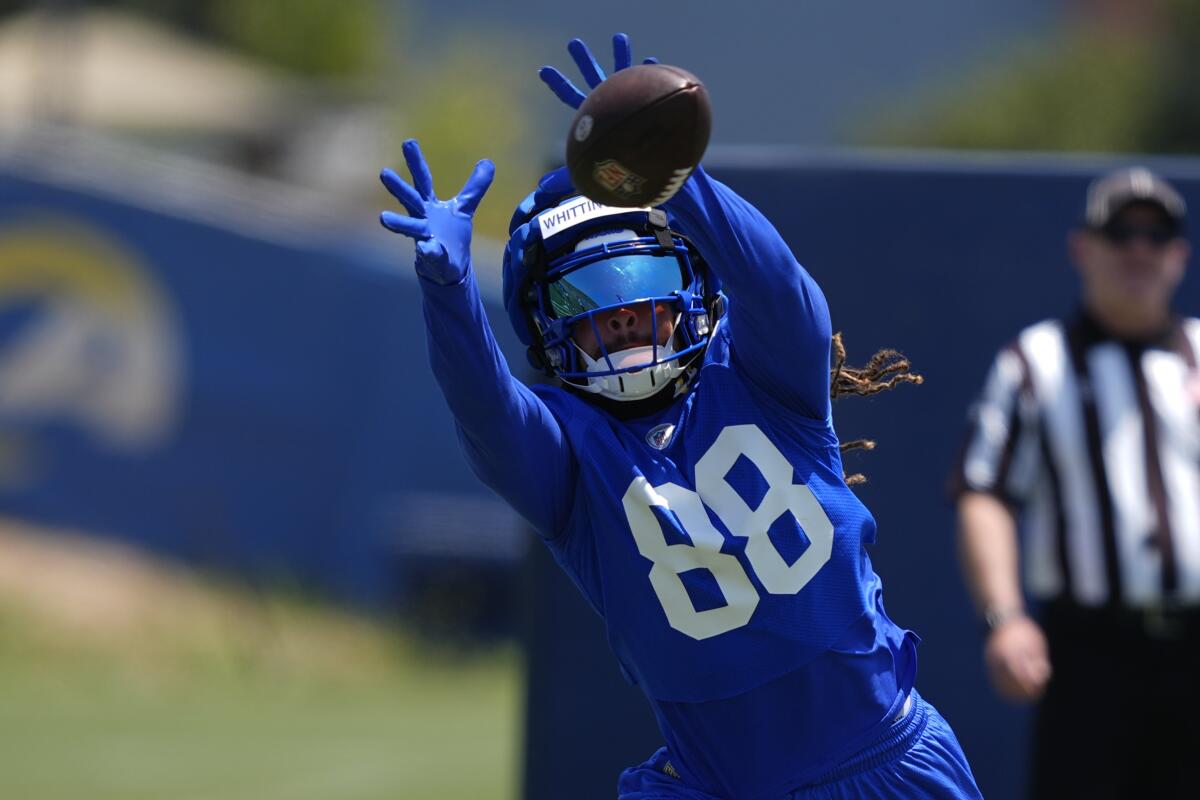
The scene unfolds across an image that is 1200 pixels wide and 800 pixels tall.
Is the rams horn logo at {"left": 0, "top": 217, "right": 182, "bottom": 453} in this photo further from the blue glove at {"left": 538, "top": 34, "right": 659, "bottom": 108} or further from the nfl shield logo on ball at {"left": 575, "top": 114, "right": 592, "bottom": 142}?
the nfl shield logo on ball at {"left": 575, "top": 114, "right": 592, "bottom": 142}

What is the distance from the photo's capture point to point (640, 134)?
251 cm

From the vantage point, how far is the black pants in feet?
14.1

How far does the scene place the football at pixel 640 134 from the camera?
252 centimetres

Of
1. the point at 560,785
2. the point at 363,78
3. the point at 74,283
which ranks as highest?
the point at 363,78

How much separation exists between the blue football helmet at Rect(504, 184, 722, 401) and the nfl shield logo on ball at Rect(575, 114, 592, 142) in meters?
0.24

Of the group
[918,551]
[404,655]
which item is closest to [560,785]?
[918,551]

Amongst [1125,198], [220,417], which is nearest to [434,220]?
[1125,198]

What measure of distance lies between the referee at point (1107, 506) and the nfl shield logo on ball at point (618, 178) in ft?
6.55

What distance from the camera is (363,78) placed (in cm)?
2306

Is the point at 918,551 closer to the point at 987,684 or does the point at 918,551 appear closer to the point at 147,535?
the point at 987,684

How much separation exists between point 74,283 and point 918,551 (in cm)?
517

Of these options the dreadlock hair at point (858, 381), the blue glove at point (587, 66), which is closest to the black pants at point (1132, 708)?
the dreadlock hair at point (858, 381)

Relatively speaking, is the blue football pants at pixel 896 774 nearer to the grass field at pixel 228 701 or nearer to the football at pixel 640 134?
the football at pixel 640 134

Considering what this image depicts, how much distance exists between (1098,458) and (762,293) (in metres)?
2.08
